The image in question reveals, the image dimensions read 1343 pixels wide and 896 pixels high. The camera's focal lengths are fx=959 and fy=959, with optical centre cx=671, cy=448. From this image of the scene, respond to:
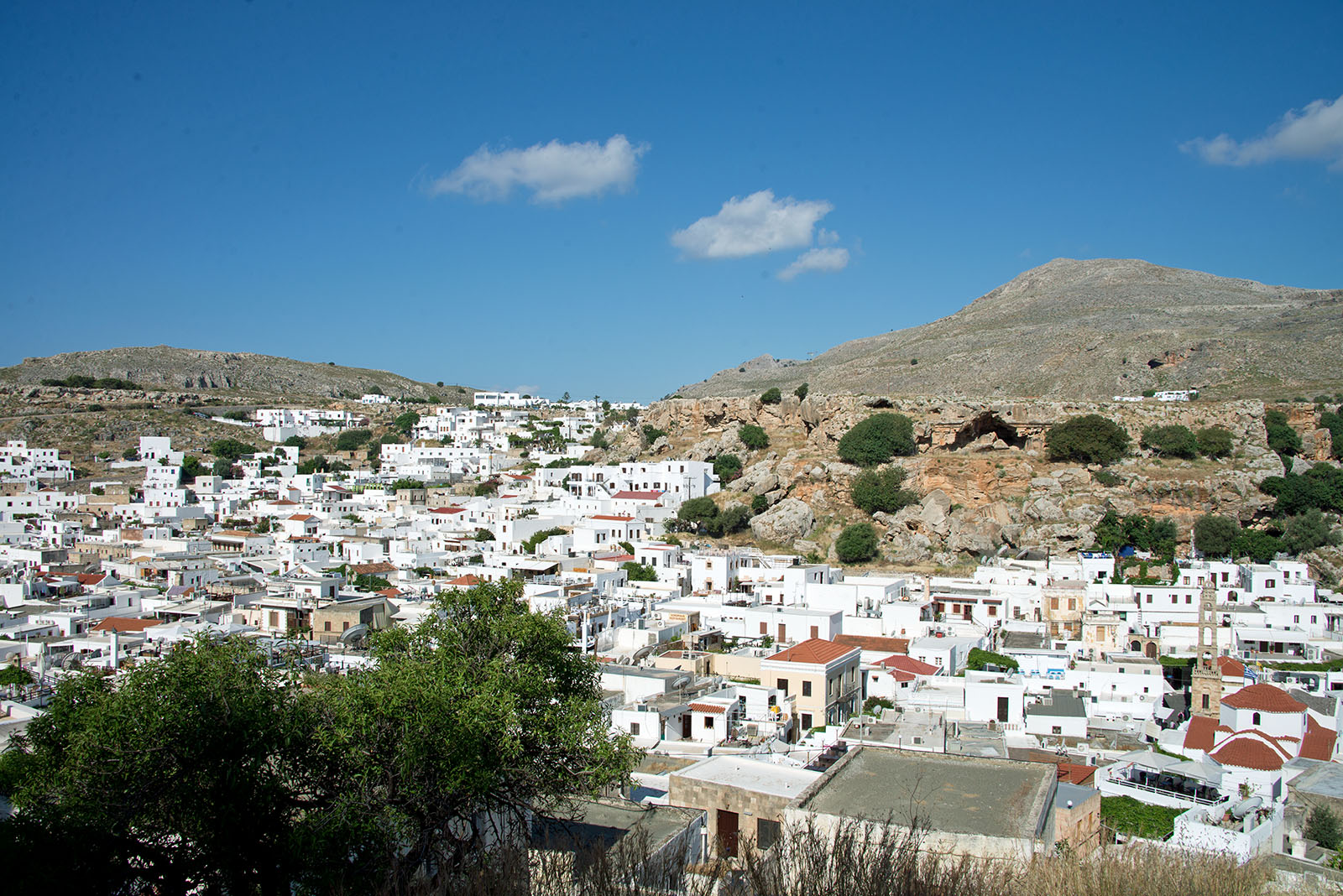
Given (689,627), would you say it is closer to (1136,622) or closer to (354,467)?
(1136,622)

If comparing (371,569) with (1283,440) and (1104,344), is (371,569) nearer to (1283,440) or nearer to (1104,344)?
(1283,440)

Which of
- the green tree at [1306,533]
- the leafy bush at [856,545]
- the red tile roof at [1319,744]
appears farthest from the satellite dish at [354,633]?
the green tree at [1306,533]

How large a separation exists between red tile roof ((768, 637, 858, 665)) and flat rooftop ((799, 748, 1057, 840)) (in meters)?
8.69

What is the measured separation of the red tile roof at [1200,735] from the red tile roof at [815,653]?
5.86 meters

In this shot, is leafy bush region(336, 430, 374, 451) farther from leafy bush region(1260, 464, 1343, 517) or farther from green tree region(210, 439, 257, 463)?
leafy bush region(1260, 464, 1343, 517)

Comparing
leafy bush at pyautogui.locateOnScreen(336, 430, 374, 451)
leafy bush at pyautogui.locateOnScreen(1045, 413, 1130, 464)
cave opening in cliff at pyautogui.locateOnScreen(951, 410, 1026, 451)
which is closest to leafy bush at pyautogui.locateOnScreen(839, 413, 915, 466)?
cave opening in cliff at pyautogui.locateOnScreen(951, 410, 1026, 451)

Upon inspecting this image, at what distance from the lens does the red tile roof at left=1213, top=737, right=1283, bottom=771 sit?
1416 centimetres

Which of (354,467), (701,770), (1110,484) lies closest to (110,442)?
(354,467)

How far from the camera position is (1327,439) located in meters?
39.4

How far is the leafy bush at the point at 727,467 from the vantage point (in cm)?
4550

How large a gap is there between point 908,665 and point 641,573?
43.9 feet

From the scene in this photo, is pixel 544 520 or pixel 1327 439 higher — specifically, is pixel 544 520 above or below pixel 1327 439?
below

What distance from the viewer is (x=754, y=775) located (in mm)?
10266

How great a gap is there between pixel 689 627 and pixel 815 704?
7.96m
